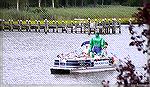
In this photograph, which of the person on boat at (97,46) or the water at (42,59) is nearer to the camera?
the water at (42,59)

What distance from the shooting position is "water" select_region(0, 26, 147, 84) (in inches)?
620

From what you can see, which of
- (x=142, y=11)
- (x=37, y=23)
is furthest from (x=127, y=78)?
(x=37, y=23)

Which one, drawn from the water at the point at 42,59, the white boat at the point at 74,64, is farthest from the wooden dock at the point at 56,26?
the white boat at the point at 74,64

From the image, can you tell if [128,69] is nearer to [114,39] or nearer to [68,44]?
[68,44]

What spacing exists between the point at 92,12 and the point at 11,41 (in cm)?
2252

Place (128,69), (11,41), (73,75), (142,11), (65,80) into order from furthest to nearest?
1. (11,41)
2. (73,75)
3. (65,80)
4. (128,69)
5. (142,11)

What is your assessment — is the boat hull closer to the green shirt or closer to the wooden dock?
the green shirt

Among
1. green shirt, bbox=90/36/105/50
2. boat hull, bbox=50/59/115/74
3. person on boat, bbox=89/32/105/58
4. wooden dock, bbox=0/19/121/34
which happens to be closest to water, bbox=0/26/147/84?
boat hull, bbox=50/59/115/74

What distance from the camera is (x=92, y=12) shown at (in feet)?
46.1

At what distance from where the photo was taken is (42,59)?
23828 millimetres

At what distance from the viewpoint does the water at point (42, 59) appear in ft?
51.7

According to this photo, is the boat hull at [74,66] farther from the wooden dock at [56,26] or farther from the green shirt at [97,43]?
the wooden dock at [56,26]

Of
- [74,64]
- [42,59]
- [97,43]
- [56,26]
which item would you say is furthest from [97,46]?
[56,26]

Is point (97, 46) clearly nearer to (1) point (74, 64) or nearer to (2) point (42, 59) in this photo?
(1) point (74, 64)
